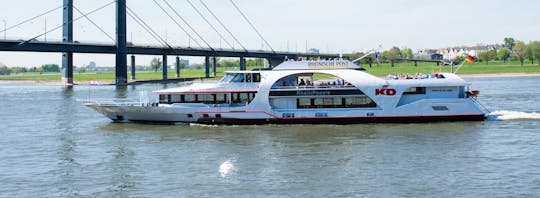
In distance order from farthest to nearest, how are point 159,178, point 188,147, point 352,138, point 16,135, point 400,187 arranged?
point 16,135
point 352,138
point 188,147
point 159,178
point 400,187

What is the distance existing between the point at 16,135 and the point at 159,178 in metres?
15.8

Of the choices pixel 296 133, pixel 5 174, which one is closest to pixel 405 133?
pixel 296 133

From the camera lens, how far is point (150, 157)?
90.7 ft

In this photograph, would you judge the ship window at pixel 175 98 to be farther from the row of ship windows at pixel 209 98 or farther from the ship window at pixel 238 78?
the ship window at pixel 238 78

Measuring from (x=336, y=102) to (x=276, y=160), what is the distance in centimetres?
1220

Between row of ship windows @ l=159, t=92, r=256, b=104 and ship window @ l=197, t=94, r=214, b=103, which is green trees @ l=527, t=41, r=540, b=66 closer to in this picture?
row of ship windows @ l=159, t=92, r=256, b=104

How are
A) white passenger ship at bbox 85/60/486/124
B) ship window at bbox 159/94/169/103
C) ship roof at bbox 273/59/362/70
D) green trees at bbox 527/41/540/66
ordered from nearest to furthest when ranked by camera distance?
white passenger ship at bbox 85/60/486/124
ship roof at bbox 273/59/362/70
ship window at bbox 159/94/169/103
green trees at bbox 527/41/540/66

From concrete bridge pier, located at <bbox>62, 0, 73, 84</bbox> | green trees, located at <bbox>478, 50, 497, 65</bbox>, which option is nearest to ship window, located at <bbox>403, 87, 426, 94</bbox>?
concrete bridge pier, located at <bbox>62, 0, 73, 84</bbox>

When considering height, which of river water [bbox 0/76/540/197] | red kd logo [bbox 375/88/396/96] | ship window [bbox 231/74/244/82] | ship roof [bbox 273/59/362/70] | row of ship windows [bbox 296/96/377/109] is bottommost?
river water [bbox 0/76/540/197]

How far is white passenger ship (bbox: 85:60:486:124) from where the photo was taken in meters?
37.6

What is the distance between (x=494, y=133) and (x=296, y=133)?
30.8ft

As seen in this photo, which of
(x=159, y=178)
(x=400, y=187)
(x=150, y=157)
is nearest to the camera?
(x=400, y=187)

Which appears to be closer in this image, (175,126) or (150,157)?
(150,157)

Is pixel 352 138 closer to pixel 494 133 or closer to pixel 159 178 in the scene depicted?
pixel 494 133
